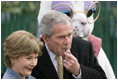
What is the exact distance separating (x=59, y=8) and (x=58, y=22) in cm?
55

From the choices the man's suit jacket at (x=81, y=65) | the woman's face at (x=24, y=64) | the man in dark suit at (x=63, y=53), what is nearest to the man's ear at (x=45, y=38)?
the man in dark suit at (x=63, y=53)

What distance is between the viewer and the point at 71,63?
8.93 feet

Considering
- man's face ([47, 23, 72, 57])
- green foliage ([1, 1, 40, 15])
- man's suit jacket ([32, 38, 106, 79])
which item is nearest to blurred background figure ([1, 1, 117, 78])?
green foliage ([1, 1, 40, 15])

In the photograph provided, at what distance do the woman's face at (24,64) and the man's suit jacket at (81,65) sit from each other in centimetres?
31

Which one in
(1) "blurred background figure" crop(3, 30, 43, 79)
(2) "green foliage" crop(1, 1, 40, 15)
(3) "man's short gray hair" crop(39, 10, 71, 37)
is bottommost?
(1) "blurred background figure" crop(3, 30, 43, 79)

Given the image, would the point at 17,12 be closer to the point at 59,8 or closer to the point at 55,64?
the point at 59,8

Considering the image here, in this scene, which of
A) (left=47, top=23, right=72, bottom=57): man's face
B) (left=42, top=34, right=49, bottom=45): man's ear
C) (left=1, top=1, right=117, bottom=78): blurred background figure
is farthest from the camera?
(left=1, top=1, right=117, bottom=78): blurred background figure

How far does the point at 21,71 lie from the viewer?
2572mm

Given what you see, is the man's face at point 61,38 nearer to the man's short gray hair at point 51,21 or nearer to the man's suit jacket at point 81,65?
the man's short gray hair at point 51,21

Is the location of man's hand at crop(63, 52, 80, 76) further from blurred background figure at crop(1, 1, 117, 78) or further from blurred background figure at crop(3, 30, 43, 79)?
blurred background figure at crop(1, 1, 117, 78)

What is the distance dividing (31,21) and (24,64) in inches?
145

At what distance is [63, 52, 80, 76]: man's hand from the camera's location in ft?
8.91

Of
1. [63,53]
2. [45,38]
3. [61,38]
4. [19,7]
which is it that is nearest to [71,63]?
[63,53]

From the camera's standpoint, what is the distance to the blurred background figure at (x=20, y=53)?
8.25ft
